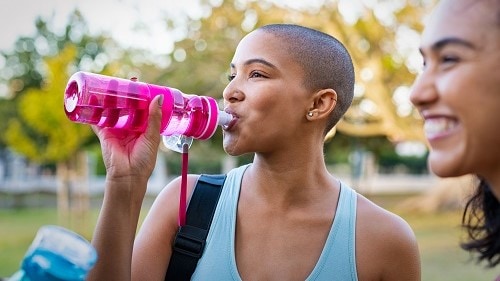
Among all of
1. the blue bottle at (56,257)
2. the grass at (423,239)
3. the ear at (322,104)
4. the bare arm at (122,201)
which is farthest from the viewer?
the grass at (423,239)

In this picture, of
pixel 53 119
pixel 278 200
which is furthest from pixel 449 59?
pixel 53 119

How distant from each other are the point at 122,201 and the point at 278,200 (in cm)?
50

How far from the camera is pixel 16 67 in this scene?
47.0 ft

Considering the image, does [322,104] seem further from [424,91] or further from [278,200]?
[424,91]

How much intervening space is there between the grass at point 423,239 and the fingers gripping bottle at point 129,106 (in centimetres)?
628

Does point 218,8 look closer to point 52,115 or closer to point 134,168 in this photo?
point 52,115

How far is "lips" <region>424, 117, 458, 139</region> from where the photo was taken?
104 cm

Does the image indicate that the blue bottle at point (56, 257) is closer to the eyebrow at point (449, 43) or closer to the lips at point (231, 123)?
the eyebrow at point (449, 43)

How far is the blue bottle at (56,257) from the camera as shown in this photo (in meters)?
0.91

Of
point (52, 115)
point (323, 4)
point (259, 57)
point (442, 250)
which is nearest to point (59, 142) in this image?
point (52, 115)

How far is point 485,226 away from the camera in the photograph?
1237mm

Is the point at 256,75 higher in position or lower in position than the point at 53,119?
lower

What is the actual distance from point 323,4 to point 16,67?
23.5 feet

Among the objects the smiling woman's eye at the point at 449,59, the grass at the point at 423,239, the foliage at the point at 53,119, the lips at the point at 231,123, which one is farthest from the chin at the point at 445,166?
the foliage at the point at 53,119
